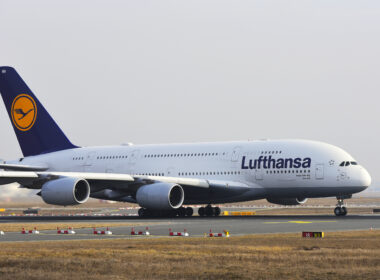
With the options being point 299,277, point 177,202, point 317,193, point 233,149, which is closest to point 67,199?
point 177,202

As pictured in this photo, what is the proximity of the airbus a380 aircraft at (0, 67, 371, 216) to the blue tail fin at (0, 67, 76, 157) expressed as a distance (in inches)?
56.8

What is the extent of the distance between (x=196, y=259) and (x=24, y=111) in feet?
138

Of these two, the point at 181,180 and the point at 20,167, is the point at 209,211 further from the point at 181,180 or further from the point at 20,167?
the point at 20,167

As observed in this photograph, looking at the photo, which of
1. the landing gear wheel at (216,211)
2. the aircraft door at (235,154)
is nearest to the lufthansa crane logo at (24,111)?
the landing gear wheel at (216,211)

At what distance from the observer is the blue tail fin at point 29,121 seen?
2397 inches

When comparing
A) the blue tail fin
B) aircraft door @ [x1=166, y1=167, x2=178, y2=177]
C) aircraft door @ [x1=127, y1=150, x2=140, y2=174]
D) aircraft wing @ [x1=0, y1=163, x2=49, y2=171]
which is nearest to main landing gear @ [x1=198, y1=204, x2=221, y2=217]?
aircraft door @ [x1=166, y1=167, x2=178, y2=177]

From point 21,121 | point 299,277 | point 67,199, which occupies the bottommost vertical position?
point 299,277

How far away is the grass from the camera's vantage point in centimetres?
1823

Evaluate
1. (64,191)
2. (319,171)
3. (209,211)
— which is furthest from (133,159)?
(319,171)

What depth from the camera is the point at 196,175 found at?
53.8 meters

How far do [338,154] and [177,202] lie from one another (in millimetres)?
10592

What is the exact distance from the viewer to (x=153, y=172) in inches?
2207

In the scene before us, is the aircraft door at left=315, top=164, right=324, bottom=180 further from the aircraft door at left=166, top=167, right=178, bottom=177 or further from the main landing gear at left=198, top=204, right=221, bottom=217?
the aircraft door at left=166, top=167, right=178, bottom=177

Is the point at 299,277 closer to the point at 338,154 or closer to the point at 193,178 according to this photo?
the point at 338,154
